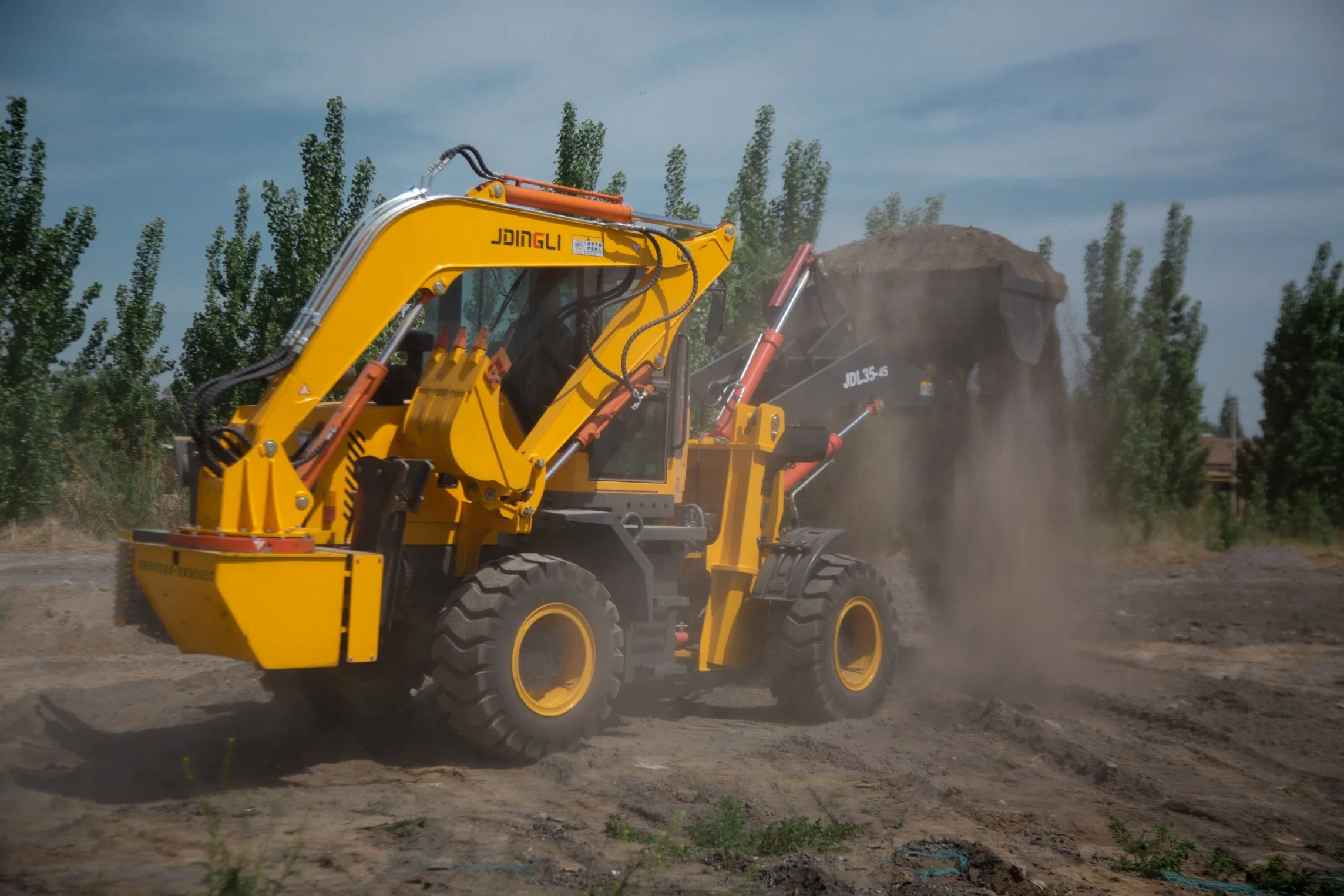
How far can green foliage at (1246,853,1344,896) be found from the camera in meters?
4.62

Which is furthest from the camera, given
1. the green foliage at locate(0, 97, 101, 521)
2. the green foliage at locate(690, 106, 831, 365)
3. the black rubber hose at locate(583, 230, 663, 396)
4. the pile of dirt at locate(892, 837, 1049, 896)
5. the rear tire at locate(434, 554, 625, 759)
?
the green foliage at locate(690, 106, 831, 365)

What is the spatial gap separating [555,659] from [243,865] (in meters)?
3.04

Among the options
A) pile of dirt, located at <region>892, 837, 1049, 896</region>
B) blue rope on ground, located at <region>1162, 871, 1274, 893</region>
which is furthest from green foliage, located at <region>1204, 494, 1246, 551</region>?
pile of dirt, located at <region>892, 837, 1049, 896</region>

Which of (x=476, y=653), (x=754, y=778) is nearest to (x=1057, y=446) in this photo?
(x=754, y=778)

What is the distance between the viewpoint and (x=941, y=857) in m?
4.80

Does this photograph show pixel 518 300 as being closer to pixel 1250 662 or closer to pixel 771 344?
pixel 771 344

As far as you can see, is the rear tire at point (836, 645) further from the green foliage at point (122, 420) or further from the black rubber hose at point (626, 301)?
the green foliage at point (122, 420)

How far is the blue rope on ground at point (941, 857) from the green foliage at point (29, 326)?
1422cm

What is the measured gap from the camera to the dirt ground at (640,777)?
14.7 feet

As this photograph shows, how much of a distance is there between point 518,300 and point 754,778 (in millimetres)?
3348

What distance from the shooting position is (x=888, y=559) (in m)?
12.4

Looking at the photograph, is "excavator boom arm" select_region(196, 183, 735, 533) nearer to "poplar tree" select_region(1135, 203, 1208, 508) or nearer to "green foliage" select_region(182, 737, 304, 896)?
"green foliage" select_region(182, 737, 304, 896)

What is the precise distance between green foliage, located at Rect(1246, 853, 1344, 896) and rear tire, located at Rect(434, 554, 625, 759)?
347 centimetres

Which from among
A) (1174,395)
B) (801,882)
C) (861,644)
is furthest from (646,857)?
(1174,395)
